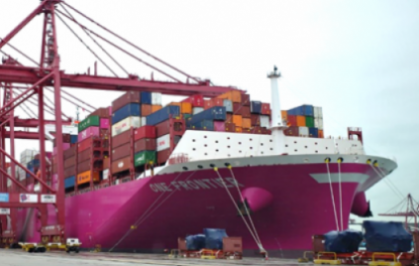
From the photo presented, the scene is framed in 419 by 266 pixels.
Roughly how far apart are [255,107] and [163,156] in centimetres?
598

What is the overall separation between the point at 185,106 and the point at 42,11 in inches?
514

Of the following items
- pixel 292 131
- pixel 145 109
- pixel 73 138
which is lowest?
pixel 292 131

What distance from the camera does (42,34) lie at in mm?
36469

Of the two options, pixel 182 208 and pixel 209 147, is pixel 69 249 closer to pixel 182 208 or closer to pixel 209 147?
pixel 182 208

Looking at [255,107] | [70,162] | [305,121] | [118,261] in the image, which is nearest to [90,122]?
[70,162]

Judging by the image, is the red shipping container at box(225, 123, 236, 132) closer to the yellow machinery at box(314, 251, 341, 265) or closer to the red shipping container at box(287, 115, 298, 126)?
the red shipping container at box(287, 115, 298, 126)

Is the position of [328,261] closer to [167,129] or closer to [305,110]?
[167,129]

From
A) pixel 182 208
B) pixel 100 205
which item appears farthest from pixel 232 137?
pixel 100 205

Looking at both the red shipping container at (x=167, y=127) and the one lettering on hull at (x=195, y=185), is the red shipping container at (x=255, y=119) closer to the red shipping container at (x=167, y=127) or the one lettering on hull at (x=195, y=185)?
the red shipping container at (x=167, y=127)

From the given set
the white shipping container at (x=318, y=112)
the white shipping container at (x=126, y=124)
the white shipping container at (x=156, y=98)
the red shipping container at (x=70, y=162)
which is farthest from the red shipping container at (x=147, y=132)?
the red shipping container at (x=70, y=162)

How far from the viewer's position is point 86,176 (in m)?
37.9

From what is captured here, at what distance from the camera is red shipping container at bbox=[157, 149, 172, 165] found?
29.3 m

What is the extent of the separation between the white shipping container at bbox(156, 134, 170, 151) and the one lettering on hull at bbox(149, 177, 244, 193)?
237cm

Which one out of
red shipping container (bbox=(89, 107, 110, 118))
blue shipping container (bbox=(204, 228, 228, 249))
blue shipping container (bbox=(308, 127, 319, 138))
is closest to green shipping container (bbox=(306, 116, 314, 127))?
blue shipping container (bbox=(308, 127, 319, 138))
